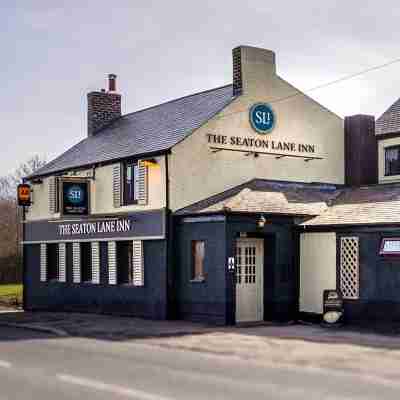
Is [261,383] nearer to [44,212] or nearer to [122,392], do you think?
[122,392]

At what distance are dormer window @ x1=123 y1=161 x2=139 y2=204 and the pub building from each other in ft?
0.17

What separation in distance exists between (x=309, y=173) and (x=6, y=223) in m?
42.6

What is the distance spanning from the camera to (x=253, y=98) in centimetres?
2673

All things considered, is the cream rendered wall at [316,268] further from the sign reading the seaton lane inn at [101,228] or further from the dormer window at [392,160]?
the dormer window at [392,160]

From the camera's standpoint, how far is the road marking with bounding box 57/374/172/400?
10641mm

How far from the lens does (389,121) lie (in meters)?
29.9

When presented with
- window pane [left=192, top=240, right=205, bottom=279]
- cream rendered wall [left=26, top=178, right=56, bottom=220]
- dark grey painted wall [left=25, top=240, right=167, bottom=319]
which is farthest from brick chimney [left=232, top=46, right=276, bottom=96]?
cream rendered wall [left=26, top=178, right=56, bottom=220]

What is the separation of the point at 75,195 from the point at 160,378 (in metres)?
16.5

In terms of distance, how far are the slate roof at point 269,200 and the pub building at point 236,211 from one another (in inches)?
2.9

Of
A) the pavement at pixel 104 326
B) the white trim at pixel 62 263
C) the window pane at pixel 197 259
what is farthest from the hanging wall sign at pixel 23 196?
the window pane at pixel 197 259

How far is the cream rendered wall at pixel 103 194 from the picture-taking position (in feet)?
83.0

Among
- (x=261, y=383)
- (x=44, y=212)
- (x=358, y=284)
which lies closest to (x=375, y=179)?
(x=358, y=284)

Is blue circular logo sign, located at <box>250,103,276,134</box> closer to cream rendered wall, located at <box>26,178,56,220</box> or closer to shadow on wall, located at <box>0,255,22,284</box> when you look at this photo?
cream rendered wall, located at <box>26,178,56,220</box>

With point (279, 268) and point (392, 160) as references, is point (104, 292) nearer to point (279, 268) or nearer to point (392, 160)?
point (279, 268)
